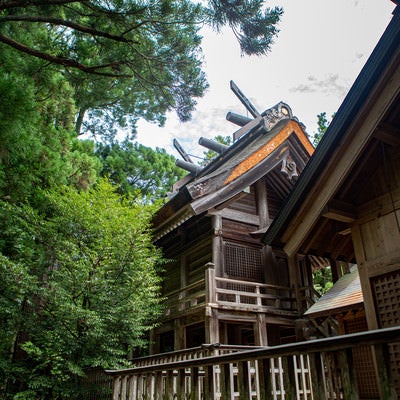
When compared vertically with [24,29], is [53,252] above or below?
below

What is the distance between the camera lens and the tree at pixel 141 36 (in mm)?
6895

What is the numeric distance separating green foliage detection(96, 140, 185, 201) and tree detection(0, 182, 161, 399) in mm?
11547

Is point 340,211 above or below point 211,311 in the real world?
above

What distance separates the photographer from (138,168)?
74.4ft

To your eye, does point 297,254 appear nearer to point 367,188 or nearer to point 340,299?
point 340,299

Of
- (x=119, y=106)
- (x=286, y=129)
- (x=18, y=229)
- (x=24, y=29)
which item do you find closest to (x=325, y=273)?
(x=286, y=129)

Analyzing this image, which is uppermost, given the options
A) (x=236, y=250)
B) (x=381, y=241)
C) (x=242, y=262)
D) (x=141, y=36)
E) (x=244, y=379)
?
(x=141, y=36)

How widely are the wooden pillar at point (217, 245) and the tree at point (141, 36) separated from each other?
14.0 ft

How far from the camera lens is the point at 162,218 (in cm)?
1205

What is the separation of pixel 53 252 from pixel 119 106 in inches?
444

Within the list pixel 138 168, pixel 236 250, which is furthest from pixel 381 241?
pixel 138 168

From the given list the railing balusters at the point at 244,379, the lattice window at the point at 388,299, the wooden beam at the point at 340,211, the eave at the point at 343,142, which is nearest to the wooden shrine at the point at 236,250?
the eave at the point at 343,142

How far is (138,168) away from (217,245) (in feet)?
40.3

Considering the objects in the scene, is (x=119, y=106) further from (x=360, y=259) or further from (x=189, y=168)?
(x=360, y=259)
